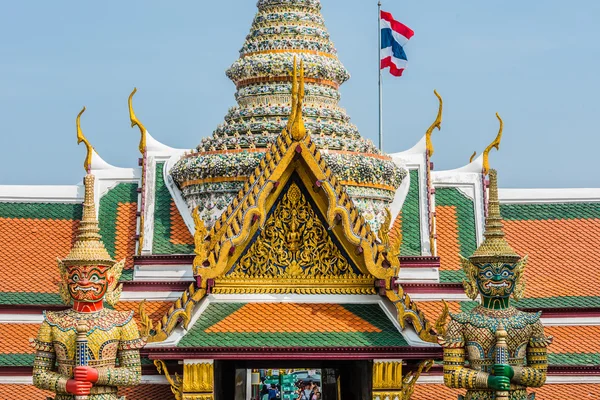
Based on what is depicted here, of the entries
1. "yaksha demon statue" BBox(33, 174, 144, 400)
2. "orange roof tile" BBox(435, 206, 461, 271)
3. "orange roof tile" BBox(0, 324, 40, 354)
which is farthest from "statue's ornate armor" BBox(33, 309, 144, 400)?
"orange roof tile" BBox(435, 206, 461, 271)

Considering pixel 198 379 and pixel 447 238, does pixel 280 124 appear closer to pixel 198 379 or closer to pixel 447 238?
pixel 447 238

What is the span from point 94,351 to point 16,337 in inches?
156

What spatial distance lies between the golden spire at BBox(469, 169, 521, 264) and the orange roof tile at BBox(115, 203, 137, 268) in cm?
587

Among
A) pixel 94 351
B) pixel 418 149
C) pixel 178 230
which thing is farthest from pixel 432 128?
pixel 94 351

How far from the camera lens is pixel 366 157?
21.9 m

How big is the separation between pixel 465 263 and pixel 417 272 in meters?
3.09

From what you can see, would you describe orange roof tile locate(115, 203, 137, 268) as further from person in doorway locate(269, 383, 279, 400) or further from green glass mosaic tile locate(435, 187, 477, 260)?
person in doorway locate(269, 383, 279, 400)

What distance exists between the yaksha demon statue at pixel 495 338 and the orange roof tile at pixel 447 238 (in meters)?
3.73

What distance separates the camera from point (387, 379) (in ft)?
61.3

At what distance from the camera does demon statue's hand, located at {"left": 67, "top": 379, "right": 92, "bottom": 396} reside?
56.9 feet

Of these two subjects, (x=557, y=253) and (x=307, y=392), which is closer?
(x=557, y=253)

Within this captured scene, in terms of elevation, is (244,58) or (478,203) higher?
(244,58)

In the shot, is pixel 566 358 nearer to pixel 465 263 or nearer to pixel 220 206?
pixel 465 263

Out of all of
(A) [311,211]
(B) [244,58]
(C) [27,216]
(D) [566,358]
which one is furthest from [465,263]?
(C) [27,216]
